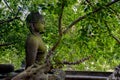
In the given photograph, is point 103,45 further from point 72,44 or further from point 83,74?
point 83,74

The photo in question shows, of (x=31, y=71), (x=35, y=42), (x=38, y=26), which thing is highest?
(x=38, y=26)

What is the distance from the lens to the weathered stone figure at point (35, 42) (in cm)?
333

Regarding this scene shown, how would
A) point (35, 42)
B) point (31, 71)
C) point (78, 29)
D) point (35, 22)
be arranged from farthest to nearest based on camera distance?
point (78, 29)
point (35, 22)
point (35, 42)
point (31, 71)

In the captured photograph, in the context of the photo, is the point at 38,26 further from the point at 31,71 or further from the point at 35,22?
the point at 31,71

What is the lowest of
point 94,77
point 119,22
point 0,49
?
point 94,77

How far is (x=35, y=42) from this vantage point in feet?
11.0

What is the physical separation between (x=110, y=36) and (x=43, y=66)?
2699mm

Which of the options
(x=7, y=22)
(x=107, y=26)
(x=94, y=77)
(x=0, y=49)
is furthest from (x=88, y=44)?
(x=0, y=49)

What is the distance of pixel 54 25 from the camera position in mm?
5988

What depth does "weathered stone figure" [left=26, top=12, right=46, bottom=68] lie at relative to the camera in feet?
10.9

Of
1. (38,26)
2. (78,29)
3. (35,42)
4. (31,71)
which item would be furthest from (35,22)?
(78,29)

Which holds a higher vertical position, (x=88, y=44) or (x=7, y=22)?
(x=7, y=22)

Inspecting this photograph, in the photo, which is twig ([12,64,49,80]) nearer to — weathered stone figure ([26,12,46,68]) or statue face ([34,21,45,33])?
weathered stone figure ([26,12,46,68])

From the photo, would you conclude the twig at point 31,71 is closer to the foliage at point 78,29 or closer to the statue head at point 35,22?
the statue head at point 35,22
